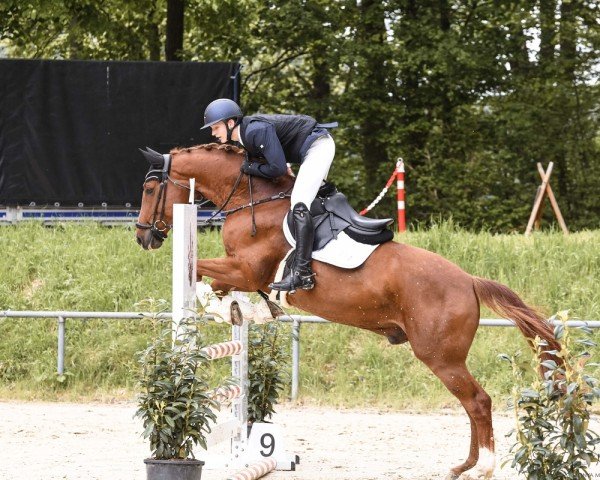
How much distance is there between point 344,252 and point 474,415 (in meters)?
1.21

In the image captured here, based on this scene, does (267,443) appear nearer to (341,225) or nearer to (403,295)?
(403,295)

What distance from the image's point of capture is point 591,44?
18.2 meters

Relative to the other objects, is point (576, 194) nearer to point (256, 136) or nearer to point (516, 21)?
point (516, 21)

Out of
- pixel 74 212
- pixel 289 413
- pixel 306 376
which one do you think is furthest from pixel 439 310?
pixel 74 212

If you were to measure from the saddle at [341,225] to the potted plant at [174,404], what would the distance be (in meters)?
1.09

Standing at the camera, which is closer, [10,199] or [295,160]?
[295,160]

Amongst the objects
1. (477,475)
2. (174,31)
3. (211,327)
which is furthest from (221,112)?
(174,31)

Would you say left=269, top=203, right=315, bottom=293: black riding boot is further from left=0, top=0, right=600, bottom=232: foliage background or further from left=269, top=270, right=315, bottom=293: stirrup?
left=0, top=0, right=600, bottom=232: foliage background

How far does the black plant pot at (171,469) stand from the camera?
556cm

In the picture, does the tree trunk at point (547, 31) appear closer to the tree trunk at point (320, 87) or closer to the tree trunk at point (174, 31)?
the tree trunk at point (320, 87)

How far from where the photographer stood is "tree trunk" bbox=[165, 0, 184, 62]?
55.9 ft

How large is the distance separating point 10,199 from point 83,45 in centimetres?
692

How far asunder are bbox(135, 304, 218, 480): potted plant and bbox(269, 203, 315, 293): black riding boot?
746mm

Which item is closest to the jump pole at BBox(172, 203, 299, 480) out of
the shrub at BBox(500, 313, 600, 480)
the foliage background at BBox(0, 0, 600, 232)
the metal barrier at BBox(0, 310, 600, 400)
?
the shrub at BBox(500, 313, 600, 480)
